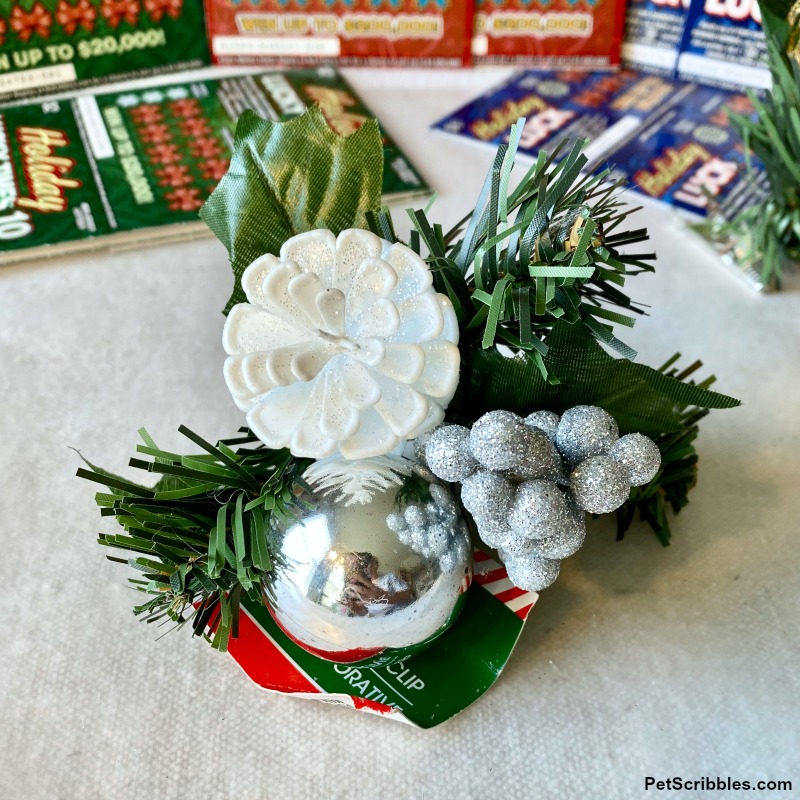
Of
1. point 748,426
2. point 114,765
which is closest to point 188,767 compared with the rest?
point 114,765

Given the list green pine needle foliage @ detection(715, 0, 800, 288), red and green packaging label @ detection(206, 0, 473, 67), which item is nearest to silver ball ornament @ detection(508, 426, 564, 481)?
green pine needle foliage @ detection(715, 0, 800, 288)

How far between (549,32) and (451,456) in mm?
559

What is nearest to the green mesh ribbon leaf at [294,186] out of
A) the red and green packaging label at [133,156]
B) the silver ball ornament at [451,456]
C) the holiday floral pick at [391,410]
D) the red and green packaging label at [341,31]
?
the holiday floral pick at [391,410]

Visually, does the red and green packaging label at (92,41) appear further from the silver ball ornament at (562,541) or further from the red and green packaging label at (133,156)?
the silver ball ornament at (562,541)

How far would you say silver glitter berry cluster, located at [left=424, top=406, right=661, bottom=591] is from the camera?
0.30 meters

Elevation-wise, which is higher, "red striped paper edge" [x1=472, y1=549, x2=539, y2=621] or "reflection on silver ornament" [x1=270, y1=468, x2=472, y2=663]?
"reflection on silver ornament" [x1=270, y1=468, x2=472, y2=663]

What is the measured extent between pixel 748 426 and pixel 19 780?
42 centimetres

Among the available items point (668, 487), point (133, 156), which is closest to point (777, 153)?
point (668, 487)

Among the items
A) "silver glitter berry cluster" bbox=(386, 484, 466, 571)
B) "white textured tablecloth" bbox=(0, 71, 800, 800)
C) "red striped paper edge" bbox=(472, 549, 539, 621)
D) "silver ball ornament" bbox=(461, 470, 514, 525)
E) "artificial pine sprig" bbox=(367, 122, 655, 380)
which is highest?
"artificial pine sprig" bbox=(367, 122, 655, 380)

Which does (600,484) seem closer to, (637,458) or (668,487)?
(637,458)

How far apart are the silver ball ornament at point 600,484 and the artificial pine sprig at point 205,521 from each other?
4.3 inches

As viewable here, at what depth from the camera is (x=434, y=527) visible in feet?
1.06

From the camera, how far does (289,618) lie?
0.34 meters

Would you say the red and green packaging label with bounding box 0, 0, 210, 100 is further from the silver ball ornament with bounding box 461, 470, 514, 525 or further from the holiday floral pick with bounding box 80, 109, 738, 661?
the silver ball ornament with bounding box 461, 470, 514, 525
